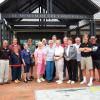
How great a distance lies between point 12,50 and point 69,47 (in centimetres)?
220

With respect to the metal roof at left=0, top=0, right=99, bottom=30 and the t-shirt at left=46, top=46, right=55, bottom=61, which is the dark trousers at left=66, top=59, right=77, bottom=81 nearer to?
the t-shirt at left=46, top=46, right=55, bottom=61

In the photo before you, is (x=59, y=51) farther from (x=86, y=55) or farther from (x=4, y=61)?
(x=4, y=61)

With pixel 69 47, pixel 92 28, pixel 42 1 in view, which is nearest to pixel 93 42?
Result: pixel 69 47

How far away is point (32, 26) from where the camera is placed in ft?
68.6

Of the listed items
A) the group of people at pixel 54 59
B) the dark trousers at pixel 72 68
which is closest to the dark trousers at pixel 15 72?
the group of people at pixel 54 59

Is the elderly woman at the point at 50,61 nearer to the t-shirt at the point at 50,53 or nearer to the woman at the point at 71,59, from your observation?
the t-shirt at the point at 50,53

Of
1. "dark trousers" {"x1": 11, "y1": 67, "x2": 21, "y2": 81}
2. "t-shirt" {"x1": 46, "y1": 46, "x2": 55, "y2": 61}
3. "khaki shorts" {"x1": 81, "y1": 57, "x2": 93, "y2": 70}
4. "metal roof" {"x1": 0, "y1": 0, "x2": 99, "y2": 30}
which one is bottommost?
"dark trousers" {"x1": 11, "y1": 67, "x2": 21, "y2": 81}

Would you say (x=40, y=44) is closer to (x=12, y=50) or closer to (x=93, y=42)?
(x=12, y=50)

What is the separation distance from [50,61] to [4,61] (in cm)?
173

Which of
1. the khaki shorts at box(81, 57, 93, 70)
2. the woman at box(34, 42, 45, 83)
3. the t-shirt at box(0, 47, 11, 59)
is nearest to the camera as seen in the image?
the khaki shorts at box(81, 57, 93, 70)

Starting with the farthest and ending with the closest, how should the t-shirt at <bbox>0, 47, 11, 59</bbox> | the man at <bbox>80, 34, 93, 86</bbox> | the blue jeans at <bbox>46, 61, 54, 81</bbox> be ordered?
the blue jeans at <bbox>46, 61, 54, 81</bbox> < the t-shirt at <bbox>0, 47, 11, 59</bbox> < the man at <bbox>80, 34, 93, 86</bbox>

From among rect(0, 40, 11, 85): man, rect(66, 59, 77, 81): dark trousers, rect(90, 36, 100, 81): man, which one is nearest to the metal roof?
rect(0, 40, 11, 85): man

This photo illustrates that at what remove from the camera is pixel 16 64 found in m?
12.9

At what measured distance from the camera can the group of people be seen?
1203cm
